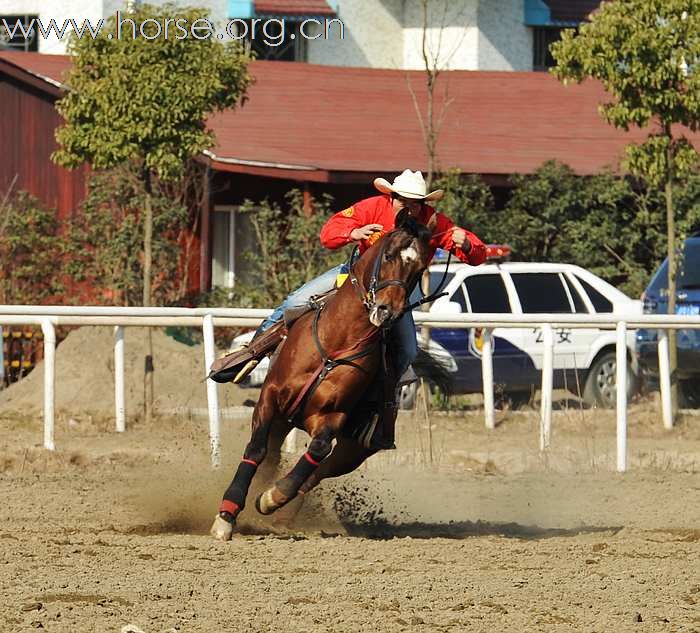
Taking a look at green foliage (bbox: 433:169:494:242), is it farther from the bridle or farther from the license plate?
the bridle

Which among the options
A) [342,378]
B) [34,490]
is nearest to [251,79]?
[34,490]

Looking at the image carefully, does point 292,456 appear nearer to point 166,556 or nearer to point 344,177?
point 166,556

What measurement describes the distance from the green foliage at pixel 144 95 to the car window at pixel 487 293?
348 cm

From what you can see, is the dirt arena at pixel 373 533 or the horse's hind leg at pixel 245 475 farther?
the horse's hind leg at pixel 245 475

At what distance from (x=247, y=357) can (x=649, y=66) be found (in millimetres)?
7761

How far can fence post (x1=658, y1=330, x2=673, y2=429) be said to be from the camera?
12320 millimetres

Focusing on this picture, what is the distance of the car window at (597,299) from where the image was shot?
54.2 ft

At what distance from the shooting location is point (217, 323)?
11.7 meters

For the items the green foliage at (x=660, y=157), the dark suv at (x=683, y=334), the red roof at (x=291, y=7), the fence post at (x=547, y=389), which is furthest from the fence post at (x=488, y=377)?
the red roof at (x=291, y=7)

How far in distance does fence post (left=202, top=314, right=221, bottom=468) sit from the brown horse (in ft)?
8.38

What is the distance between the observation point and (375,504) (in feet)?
32.6

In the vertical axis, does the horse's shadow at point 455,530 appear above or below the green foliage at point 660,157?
below

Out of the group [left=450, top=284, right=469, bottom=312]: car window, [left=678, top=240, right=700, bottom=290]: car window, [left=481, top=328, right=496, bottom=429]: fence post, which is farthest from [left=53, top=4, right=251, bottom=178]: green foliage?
[left=678, top=240, right=700, bottom=290]: car window

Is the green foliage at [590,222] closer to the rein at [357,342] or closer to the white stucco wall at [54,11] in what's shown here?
the white stucco wall at [54,11]
